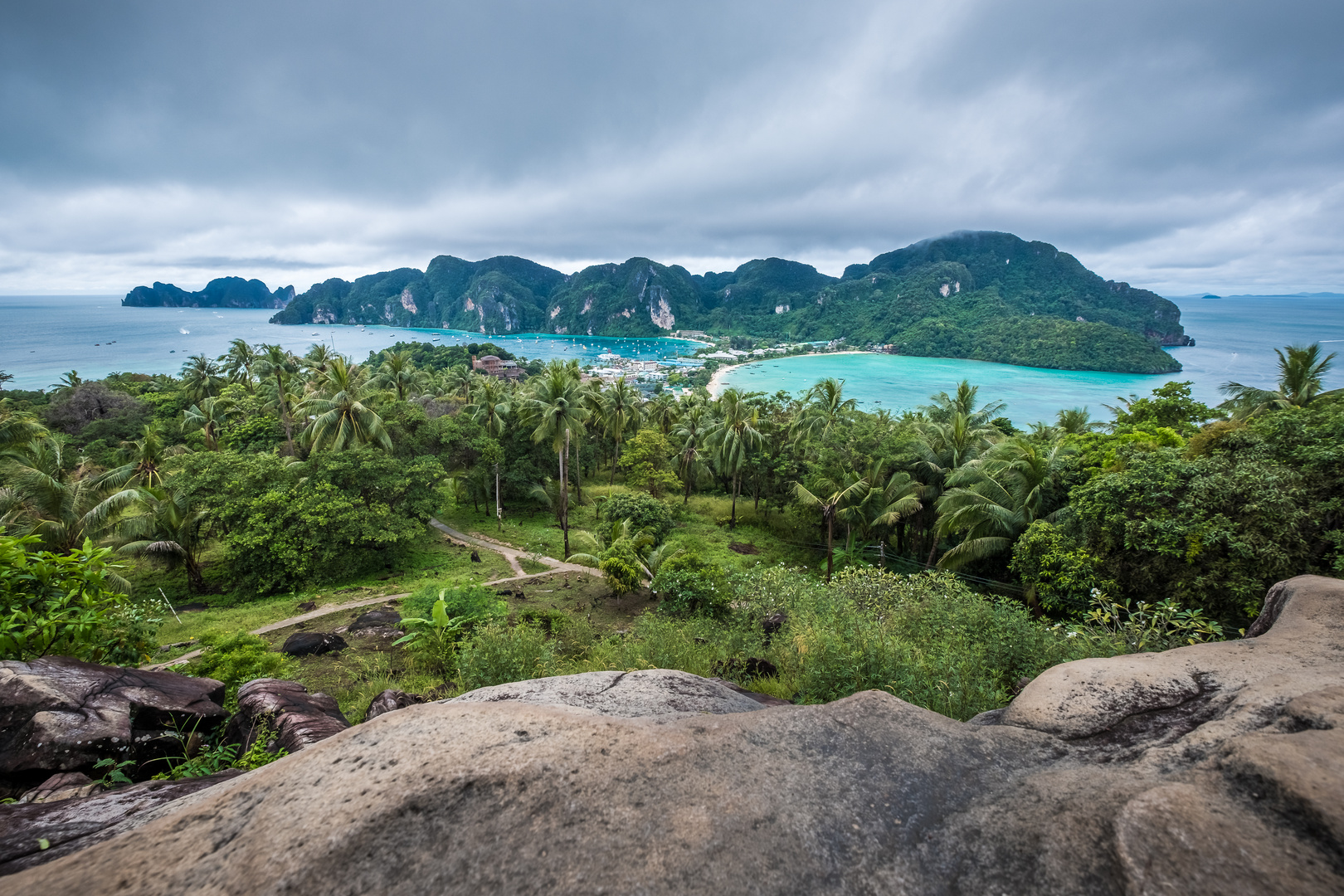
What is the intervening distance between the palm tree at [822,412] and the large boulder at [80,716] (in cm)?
2463

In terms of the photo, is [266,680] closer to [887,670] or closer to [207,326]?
[887,670]

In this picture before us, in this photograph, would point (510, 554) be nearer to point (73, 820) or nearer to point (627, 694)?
point (627, 694)

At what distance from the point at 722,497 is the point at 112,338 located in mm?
173748

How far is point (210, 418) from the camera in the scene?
116 feet

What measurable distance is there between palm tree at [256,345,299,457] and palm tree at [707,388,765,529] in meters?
22.7

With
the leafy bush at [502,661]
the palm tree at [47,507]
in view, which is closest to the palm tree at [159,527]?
the palm tree at [47,507]

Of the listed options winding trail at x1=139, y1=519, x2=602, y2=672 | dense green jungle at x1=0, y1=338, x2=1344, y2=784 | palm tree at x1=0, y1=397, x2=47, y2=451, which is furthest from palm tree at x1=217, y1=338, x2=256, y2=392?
A: winding trail at x1=139, y1=519, x2=602, y2=672

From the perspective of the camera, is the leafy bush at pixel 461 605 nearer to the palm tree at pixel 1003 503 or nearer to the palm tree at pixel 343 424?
the palm tree at pixel 343 424

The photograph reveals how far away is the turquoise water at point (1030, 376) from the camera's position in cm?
8938

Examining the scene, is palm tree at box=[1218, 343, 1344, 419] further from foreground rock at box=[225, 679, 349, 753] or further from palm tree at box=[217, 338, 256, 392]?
palm tree at box=[217, 338, 256, 392]

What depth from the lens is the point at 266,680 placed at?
6.89m

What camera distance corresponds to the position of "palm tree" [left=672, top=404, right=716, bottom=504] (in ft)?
119

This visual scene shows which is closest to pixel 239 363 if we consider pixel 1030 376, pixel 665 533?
pixel 665 533

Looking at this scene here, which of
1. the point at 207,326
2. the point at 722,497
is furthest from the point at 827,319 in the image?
the point at 207,326
